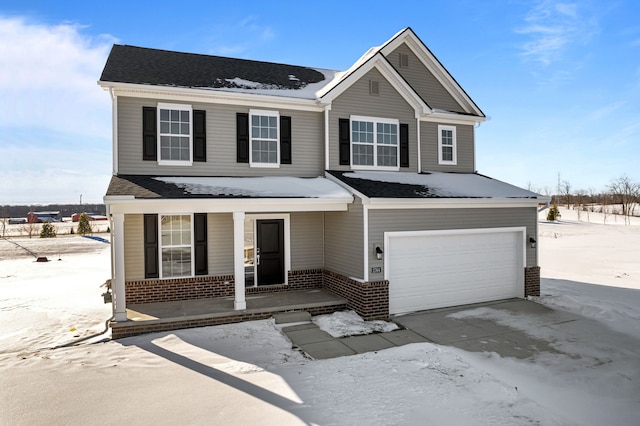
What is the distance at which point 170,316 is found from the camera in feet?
30.9

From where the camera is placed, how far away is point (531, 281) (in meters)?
12.2

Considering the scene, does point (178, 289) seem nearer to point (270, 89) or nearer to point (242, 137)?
point (242, 137)

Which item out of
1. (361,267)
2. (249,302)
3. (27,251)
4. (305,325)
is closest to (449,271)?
(361,267)

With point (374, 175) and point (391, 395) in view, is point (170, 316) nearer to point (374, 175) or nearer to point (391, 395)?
point (391, 395)

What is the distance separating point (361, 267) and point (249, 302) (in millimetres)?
3162

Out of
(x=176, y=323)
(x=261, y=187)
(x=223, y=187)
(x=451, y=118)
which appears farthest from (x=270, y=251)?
(x=451, y=118)

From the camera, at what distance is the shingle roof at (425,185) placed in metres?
10.8

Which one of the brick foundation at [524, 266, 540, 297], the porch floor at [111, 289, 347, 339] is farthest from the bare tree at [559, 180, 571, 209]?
the porch floor at [111, 289, 347, 339]

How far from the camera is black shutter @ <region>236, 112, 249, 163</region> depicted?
11703 mm

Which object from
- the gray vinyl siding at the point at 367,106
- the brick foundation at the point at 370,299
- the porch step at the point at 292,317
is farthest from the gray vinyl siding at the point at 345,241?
the gray vinyl siding at the point at 367,106

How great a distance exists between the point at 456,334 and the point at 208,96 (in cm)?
903

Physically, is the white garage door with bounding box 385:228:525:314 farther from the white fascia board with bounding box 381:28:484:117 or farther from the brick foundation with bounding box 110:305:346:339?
the white fascia board with bounding box 381:28:484:117

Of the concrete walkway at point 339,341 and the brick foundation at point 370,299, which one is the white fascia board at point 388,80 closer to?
the brick foundation at point 370,299

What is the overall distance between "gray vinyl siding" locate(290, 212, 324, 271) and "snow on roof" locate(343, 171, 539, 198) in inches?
70.1
